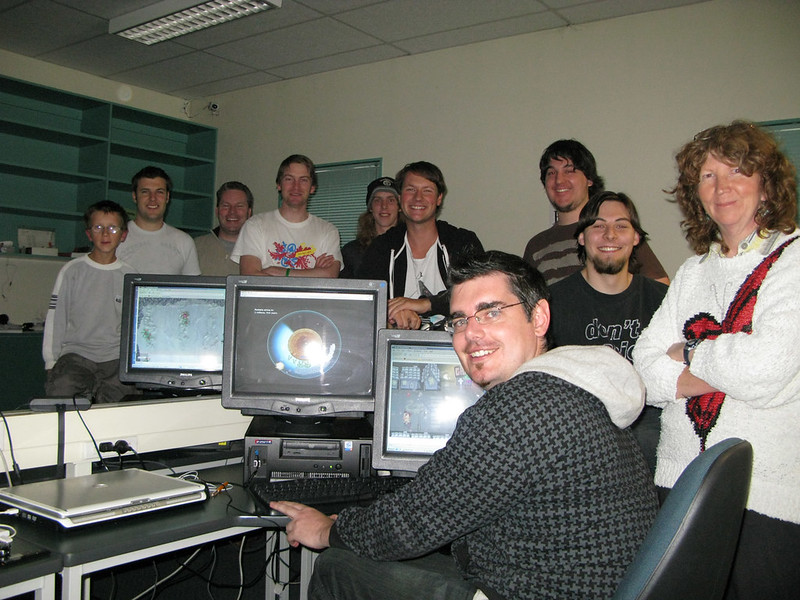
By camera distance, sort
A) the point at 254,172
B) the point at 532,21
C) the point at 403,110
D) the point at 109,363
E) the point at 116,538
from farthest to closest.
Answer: the point at 254,172, the point at 403,110, the point at 532,21, the point at 109,363, the point at 116,538

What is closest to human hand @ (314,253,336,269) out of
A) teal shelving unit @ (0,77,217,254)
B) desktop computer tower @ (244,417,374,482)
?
desktop computer tower @ (244,417,374,482)

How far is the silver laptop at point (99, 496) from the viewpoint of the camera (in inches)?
56.4

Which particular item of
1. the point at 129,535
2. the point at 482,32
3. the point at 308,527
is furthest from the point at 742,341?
the point at 482,32

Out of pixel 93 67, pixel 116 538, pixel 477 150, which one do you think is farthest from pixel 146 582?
pixel 93 67

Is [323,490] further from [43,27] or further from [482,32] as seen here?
[43,27]

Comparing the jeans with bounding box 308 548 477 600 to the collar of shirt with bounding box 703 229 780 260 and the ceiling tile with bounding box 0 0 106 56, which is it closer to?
the collar of shirt with bounding box 703 229 780 260

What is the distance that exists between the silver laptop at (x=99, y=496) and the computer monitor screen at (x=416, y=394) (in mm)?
507

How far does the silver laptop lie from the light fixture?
3213mm

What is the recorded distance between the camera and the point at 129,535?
1.43 metres

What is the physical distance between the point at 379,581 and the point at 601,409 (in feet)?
1.82

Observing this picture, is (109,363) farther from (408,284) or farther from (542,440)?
(542,440)

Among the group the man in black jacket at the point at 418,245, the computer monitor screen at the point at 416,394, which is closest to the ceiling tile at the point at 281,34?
the man in black jacket at the point at 418,245

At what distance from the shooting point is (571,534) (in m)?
1.09

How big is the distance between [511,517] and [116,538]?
2.76 ft
